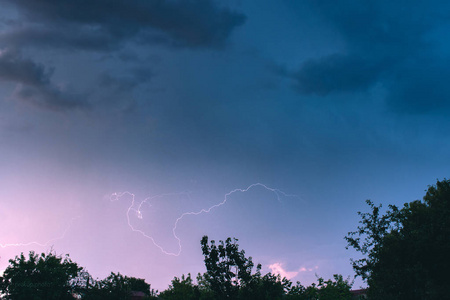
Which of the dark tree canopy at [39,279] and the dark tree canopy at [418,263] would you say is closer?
the dark tree canopy at [418,263]

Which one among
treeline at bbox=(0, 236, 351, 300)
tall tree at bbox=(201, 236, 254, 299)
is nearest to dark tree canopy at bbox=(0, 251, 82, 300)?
treeline at bbox=(0, 236, 351, 300)

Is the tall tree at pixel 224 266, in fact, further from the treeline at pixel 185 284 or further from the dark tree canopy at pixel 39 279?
the dark tree canopy at pixel 39 279

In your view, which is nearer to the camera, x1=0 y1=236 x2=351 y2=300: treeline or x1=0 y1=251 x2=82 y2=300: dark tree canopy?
x1=0 y1=236 x2=351 y2=300: treeline

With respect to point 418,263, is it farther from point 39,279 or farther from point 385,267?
point 39,279

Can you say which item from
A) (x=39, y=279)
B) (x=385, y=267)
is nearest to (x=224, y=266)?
(x=385, y=267)

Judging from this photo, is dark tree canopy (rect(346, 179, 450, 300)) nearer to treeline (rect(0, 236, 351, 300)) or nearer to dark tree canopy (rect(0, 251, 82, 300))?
treeline (rect(0, 236, 351, 300))

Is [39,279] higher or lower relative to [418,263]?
higher

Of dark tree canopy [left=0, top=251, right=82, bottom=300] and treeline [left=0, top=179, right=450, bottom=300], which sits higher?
dark tree canopy [left=0, top=251, right=82, bottom=300]

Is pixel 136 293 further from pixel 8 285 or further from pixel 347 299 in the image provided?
pixel 347 299

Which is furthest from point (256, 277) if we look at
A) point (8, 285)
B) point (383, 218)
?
point (8, 285)

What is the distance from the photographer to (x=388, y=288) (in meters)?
29.6

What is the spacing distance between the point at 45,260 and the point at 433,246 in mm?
48869

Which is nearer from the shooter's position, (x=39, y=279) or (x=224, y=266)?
(x=224, y=266)

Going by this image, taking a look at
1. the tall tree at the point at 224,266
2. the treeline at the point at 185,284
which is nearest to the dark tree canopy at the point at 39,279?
the treeline at the point at 185,284
